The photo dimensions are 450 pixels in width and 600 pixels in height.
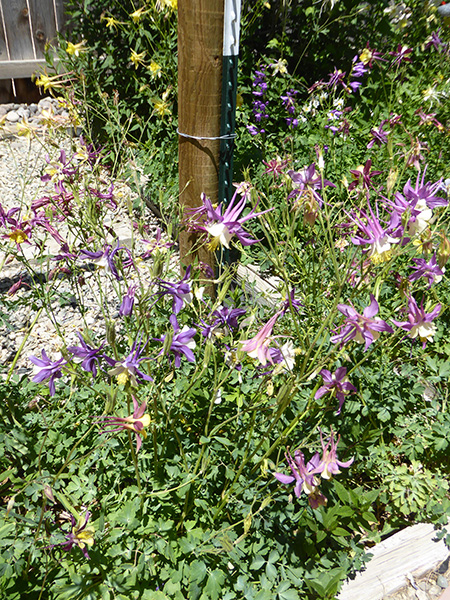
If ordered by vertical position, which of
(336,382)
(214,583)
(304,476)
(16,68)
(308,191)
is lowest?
(214,583)

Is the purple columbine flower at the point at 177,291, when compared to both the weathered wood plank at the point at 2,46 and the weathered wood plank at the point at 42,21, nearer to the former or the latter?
the weathered wood plank at the point at 42,21

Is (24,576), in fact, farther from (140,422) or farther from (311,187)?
(311,187)

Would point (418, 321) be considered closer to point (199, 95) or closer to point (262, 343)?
point (262, 343)

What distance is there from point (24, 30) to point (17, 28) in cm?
7

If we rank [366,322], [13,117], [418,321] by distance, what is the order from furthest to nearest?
[13,117]
[418,321]
[366,322]

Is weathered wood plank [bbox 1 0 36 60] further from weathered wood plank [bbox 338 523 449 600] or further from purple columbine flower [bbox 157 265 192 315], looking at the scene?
weathered wood plank [bbox 338 523 449 600]

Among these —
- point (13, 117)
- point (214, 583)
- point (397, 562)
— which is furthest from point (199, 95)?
point (13, 117)

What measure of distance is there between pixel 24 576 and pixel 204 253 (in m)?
1.46

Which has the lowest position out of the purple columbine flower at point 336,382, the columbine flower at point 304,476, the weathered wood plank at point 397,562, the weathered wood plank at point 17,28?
the weathered wood plank at point 397,562

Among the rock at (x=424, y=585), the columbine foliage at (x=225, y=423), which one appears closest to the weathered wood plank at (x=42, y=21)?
the columbine foliage at (x=225, y=423)

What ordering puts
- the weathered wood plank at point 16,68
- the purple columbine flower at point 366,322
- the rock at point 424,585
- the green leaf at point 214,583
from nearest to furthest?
the purple columbine flower at point 366,322, the green leaf at point 214,583, the rock at point 424,585, the weathered wood plank at point 16,68

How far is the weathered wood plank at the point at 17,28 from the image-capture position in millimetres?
5398

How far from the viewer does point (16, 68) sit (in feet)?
17.9

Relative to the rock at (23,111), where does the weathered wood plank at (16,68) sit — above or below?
above
